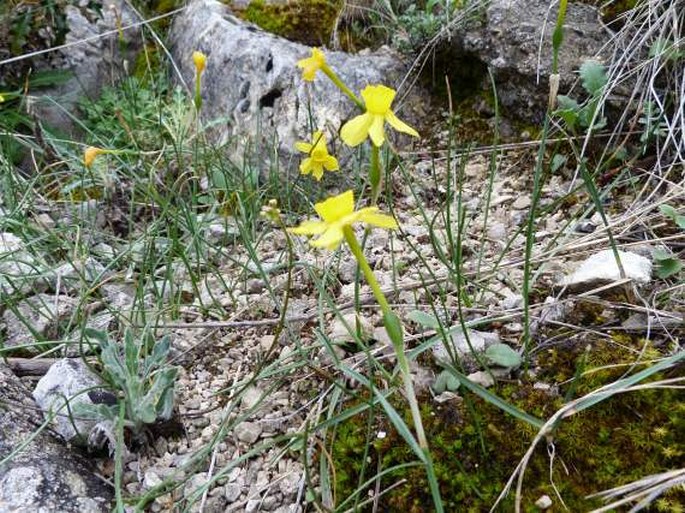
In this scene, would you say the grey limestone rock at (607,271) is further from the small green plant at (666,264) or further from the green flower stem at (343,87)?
the green flower stem at (343,87)

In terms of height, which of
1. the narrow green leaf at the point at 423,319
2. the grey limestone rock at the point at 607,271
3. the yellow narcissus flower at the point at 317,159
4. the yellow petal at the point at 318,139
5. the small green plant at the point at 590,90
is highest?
the yellow petal at the point at 318,139

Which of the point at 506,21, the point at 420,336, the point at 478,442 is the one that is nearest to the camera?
the point at 478,442

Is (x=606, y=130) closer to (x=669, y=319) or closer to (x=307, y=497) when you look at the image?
(x=669, y=319)

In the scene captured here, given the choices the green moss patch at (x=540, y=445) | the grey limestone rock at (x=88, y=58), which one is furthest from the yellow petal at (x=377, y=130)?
the grey limestone rock at (x=88, y=58)

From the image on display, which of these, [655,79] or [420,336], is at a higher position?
[655,79]

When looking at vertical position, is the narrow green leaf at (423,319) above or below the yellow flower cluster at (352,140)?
below

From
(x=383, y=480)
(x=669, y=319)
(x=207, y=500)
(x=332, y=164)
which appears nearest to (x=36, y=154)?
(x=332, y=164)

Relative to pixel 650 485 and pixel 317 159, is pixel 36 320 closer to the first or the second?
pixel 317 159

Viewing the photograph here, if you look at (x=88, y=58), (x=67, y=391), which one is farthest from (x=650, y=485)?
(x=88, y=58)
